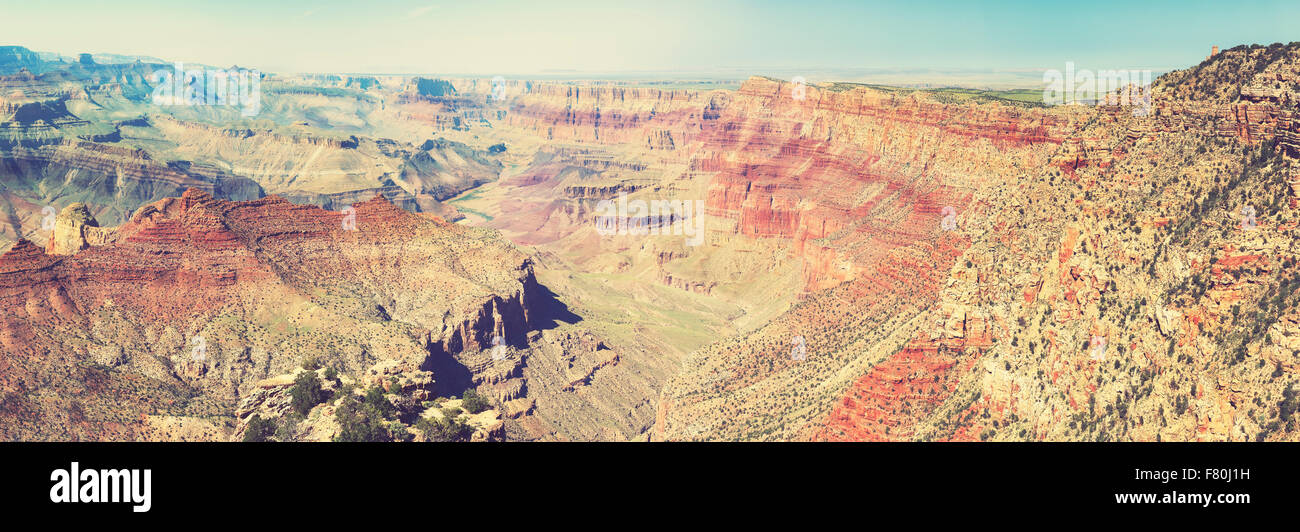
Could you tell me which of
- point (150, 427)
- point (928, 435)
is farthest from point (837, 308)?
point (150, 427)

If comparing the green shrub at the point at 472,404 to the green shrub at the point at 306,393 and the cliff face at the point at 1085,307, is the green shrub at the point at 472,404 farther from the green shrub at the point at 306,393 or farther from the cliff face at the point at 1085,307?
the cliff face at the point at 1085,307

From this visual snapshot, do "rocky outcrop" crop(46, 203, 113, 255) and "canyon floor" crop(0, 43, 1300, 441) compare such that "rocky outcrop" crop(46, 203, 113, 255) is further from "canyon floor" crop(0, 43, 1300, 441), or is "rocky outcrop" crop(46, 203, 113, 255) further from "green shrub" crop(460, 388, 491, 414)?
"green shrub" crop(460, 388, 491, 414)

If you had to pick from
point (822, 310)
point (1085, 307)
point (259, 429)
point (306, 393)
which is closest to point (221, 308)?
point (306, 393)

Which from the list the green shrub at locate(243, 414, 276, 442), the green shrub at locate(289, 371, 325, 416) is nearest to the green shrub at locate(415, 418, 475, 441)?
the green shrub at locate(289, 371, 325, 416)

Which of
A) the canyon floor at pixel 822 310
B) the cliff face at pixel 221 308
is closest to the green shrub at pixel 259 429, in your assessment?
the canyon floor at pixel 822 310

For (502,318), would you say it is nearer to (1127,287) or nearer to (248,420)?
(248,420)

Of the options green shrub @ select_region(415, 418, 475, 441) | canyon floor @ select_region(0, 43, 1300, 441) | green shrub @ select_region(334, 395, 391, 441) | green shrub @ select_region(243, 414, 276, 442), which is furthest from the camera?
green shrub @ select_region(243, 414, 276, 442)
